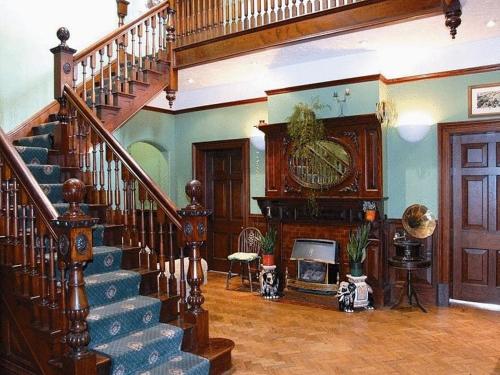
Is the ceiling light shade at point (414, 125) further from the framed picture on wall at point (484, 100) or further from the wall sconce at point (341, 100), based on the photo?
the wall sconce at point (341, 100)

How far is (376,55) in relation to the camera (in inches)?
219

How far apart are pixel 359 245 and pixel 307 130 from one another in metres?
1.62

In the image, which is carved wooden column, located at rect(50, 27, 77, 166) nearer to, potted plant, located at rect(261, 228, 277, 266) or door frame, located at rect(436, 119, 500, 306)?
potted plant, located at rect(261, 228, 277, 266)

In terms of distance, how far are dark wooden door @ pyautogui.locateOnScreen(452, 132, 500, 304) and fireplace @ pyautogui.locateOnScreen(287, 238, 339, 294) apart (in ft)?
4.99

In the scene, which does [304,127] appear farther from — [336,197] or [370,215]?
[370,215]

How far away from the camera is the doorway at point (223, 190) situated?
7262 mm

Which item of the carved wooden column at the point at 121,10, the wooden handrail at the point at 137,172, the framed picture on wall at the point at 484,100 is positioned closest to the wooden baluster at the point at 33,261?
the wooden handrail at the point at 137,172

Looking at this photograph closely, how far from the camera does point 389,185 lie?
574 centimetres

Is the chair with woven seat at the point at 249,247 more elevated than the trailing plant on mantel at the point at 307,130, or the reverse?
the trailing plant on mantel at the point at 307,130

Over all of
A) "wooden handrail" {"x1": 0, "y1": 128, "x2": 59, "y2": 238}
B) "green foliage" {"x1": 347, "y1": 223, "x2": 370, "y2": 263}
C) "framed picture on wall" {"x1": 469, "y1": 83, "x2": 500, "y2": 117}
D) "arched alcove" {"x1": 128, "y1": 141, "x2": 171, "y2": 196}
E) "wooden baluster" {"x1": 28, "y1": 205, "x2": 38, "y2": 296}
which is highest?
"framed picture on wall" {"x1": 469, "y1": 83, "x2": 500, "y2": 117}

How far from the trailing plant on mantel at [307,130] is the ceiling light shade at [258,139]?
1027 millimetres

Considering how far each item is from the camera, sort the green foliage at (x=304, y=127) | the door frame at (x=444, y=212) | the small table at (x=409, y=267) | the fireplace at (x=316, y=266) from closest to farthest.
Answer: the small table at (x=409, y=267)
the door frame at (x=444, y=212)
the fireplace at (x=316, y=266)
the green foliage at (x=304, y=127)

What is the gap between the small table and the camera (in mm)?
5062

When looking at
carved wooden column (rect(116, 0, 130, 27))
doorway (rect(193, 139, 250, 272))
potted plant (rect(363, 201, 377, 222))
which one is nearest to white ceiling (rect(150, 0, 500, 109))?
doorway (rect(193, 139, 250, 272))
